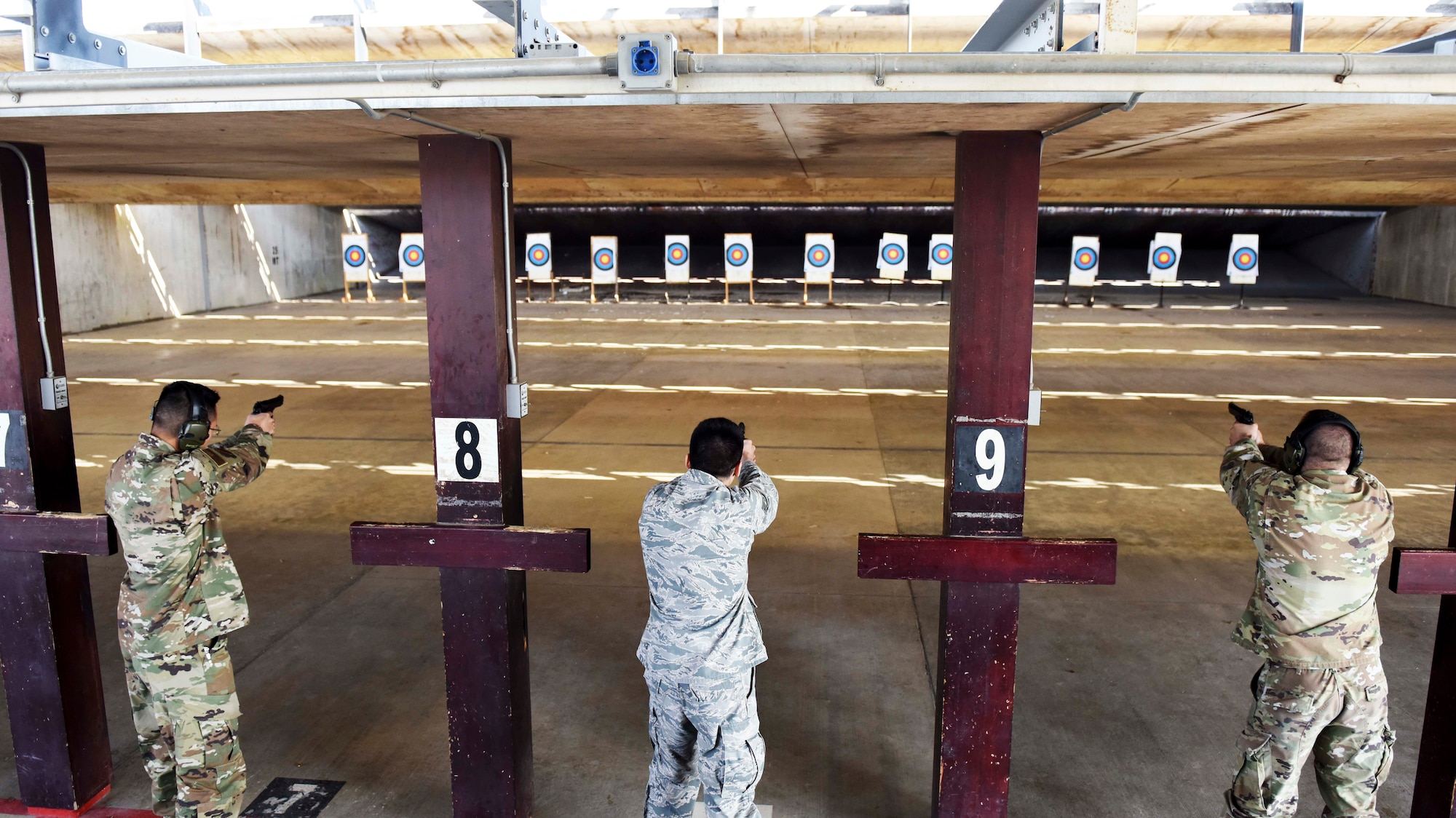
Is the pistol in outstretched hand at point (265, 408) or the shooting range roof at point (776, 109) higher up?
the shooting range roof at point (776, 109)

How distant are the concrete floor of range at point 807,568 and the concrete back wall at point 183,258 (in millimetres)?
2352

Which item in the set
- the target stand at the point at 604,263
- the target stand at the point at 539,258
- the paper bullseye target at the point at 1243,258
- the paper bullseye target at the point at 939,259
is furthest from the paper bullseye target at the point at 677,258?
the paper bullseye target at the point at 1243,258

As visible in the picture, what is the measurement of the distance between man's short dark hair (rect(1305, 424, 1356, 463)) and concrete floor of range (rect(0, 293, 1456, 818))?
1173 mm

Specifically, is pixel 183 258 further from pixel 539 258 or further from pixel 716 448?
pixel 716 448

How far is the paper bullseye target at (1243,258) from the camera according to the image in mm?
16594

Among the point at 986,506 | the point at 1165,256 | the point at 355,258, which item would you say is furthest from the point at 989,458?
the point at 355,258

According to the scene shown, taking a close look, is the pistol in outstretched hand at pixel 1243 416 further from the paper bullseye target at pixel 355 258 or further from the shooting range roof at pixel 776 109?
the paper bullseye target at pixel 355 258

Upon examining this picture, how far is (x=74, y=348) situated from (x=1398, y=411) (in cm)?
1386

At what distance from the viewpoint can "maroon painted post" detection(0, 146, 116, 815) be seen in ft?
8.53

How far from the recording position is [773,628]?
3.99m

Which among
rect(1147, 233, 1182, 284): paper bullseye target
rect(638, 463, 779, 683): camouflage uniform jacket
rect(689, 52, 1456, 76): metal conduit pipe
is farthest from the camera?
rect(1147, 233, 1182, 284): paper bullseye target

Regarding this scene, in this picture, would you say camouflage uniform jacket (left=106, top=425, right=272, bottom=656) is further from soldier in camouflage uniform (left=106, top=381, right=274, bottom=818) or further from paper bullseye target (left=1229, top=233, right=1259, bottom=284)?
paper bullseye target (left=1229, top=233, right=1259, bottom=284)

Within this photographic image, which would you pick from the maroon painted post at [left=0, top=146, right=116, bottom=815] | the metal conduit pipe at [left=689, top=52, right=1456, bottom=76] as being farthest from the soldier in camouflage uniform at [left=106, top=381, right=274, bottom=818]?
the metal conduit pipe at [left=689, top=52, right=1456, bottom=76]

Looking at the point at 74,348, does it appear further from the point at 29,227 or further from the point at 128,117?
the point at 128,117
